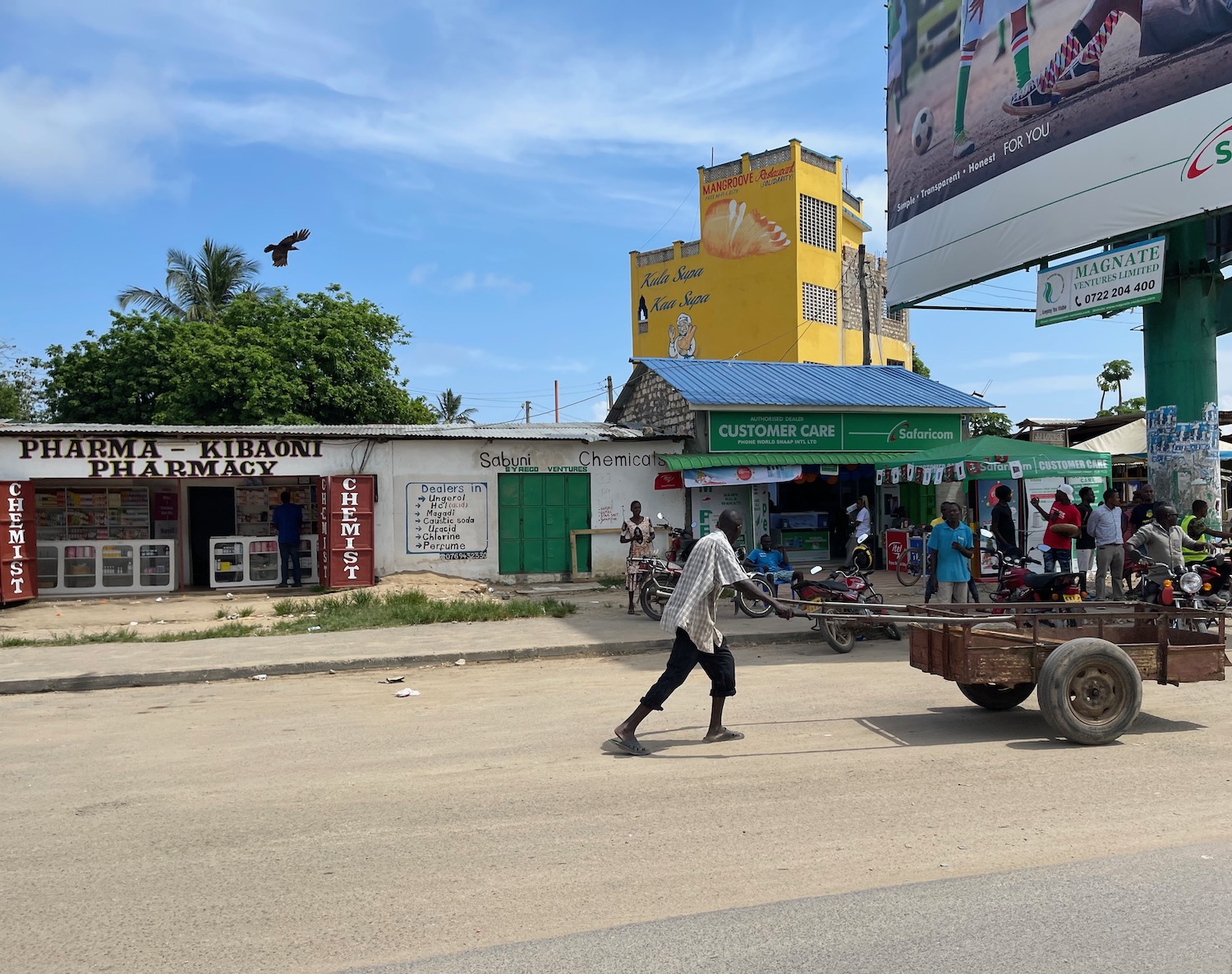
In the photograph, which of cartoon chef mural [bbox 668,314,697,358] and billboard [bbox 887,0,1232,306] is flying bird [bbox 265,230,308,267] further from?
cartoon chef mural [bbox 668,314,697,358]

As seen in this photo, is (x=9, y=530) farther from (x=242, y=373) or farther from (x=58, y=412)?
(x=58, y=412)

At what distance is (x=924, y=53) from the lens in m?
19.0

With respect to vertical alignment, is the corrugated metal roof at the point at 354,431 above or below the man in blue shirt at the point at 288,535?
above

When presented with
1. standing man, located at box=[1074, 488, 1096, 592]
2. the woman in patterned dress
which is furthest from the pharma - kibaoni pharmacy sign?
the woman in patterned dress

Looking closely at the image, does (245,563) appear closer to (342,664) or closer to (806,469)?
(342,664)

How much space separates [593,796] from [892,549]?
16140mm

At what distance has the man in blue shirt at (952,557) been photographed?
10.8 metres

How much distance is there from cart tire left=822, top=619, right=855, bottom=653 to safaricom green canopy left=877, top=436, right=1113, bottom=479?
679 centimetres

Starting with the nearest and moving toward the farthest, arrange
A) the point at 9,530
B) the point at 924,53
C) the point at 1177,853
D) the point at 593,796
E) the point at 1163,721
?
the point at 1177,853, the point at 593,796, the point at 1163,721, the point at 9,530, the point at 924,53

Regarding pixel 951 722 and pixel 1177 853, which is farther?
pixel 951 722

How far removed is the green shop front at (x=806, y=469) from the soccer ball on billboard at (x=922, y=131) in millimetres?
5762

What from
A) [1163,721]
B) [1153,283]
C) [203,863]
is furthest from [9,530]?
[1153,283]

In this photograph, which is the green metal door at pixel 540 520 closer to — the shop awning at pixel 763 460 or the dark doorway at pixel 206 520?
the shop awning at pixel 763 460

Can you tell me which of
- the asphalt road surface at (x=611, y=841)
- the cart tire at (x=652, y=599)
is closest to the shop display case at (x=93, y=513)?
the cart tire at (x=652, y=599)
